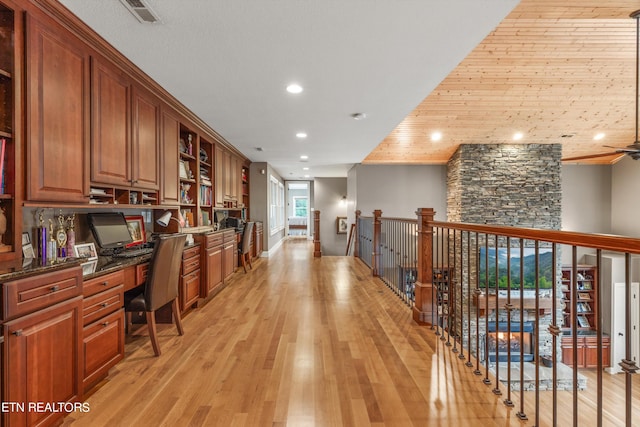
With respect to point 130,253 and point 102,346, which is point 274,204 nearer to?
point 130,253

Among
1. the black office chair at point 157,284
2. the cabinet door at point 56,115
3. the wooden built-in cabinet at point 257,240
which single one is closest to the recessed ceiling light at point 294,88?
the cabinet door at point 56,115

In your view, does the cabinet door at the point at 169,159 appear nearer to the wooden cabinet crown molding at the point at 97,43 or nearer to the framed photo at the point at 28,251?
the wooden cabinet crown molding at the point at 97,43

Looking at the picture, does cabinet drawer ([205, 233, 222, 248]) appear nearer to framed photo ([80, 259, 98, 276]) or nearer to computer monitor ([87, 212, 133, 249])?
computer monitor ([87, 212, 133, 249])

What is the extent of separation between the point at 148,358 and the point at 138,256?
0.80 metres

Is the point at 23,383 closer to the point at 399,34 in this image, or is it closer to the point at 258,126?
the point at 399,34

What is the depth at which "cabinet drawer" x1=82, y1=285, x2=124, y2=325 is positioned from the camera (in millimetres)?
1838

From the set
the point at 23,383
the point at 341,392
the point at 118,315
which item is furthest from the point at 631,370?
the point at 118,315

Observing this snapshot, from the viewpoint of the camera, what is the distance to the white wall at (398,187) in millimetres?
8172

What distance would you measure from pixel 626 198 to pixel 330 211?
324 inches

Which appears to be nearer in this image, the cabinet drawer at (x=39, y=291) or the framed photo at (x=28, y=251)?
the cabinet drawer at (x=39, y=291)

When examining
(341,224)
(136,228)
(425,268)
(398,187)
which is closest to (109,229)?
(136,228)

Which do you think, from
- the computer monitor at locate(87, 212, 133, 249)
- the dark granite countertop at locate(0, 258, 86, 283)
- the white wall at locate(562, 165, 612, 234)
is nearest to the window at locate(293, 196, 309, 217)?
the white wall at locate(562, 165, 612, 234)

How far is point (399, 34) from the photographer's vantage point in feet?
6.93

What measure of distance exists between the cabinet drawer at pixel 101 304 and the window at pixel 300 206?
1257 centimetres
